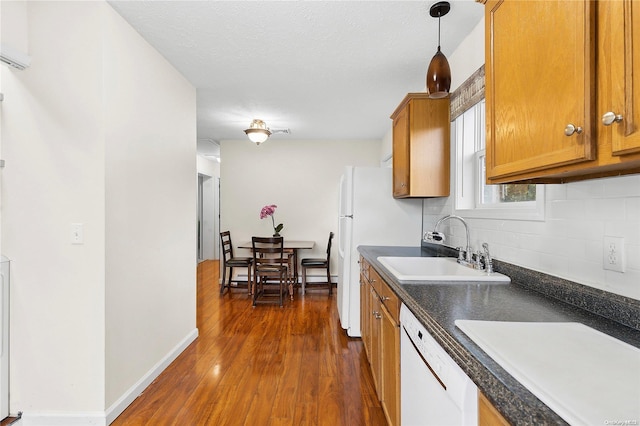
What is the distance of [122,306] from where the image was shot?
1904 mm

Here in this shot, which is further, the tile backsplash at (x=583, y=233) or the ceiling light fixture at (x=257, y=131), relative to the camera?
the ceiling light fixture at (x=257, y=131)

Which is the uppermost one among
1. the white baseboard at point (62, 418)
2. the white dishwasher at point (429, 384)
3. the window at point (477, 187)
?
the window at point (477, 187)

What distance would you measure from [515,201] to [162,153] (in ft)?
7.94

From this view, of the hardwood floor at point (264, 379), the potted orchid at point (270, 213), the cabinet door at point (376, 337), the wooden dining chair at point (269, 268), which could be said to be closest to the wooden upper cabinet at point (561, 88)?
the cabinet door at point (376, 337)

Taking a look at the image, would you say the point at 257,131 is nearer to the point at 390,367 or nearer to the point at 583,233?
the point at 390,367

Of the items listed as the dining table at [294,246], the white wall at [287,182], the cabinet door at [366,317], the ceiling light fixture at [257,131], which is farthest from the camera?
the white wall at [287,182]

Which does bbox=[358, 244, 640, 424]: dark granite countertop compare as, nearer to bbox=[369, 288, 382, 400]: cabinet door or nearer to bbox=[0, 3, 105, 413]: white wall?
bbox=[369, 288, 382, 400]: cabinet door

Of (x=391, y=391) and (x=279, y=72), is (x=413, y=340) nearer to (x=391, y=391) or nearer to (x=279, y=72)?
(x=391, y=391)

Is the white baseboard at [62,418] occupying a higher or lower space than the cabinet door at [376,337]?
lower

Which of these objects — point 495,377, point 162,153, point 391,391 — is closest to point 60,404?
point 162,153

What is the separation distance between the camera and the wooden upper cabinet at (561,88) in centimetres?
71

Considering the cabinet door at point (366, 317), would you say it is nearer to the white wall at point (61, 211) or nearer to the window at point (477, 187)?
the window at point (477, 187)

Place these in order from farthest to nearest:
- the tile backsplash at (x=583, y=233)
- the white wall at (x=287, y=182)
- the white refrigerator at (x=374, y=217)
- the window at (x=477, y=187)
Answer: the white wall at (x=287, y=182) < the white refrigerator at (x=374, y=217) < the window at (x=477, y=187) < the tile backsplash at (x=583, y=233)

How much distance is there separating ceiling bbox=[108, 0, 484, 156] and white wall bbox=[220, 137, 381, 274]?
1.55 m
